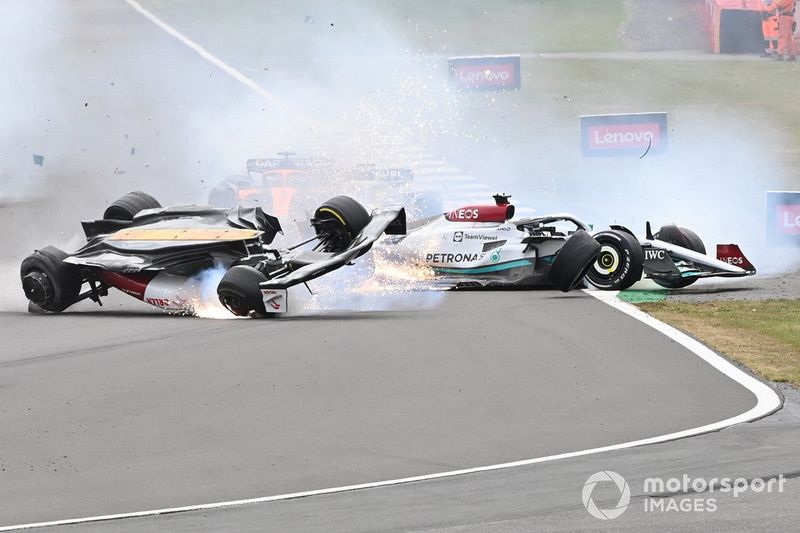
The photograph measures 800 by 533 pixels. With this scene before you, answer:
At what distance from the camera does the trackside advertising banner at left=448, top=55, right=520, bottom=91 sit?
4009 cm

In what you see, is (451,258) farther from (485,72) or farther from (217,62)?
(217,62)

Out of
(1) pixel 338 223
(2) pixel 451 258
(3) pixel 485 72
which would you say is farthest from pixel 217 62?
(1) pixel 338 223

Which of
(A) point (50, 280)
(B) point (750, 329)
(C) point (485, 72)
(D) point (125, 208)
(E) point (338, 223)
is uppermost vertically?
(C) point (485, 72)

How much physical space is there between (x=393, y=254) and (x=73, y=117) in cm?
2160

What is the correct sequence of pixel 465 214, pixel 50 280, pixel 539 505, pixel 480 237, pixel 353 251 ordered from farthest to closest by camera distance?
pixel 465 214 → pixel 480 237 → pixel 50 280 → pixel 353 251 → pixel 539 505

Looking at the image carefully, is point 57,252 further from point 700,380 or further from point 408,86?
point 408,86

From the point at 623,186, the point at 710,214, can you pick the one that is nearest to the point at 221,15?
the point at 623,186

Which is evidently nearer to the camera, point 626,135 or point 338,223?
point 338,223

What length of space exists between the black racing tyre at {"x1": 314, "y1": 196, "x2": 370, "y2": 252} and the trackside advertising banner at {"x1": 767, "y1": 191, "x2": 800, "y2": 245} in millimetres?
9994

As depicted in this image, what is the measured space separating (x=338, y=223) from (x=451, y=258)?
2.43m

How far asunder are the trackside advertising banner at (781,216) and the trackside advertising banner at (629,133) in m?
7.64

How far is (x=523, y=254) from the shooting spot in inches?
768

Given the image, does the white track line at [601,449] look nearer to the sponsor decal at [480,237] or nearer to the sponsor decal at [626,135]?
the sponsor decal at [480,237]

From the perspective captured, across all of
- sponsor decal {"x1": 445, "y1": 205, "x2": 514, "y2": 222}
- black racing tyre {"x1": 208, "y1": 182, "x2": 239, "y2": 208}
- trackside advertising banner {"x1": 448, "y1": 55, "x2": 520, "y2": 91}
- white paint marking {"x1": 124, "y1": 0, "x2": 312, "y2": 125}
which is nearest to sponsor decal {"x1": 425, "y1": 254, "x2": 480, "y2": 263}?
sponsor decal {"x1": 445, "y1": 205, "x2": 514, "y2": 222}
